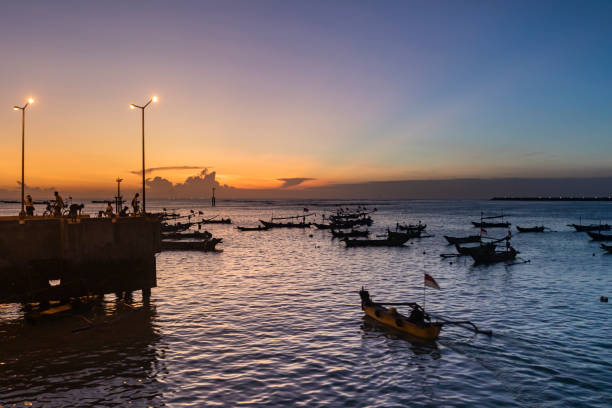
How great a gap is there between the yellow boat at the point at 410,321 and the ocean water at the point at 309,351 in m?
0.59

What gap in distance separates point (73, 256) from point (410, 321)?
21.0 m

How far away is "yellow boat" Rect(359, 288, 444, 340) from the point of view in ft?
73.4

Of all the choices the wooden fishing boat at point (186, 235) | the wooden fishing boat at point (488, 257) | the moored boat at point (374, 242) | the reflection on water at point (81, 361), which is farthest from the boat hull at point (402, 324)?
the wooden fishing boat at point (186, 235)

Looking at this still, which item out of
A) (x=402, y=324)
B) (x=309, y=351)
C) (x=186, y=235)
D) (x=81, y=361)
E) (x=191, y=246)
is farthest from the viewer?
(x=186, y=235)

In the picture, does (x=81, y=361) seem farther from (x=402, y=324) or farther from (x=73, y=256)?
(x=402, y=324)

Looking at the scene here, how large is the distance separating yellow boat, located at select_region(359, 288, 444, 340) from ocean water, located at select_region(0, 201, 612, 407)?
592mm

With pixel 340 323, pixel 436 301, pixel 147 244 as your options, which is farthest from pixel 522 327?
pixel 147 244

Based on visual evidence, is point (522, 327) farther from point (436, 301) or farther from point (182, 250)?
point (182, 250)

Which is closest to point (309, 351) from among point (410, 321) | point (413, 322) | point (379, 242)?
point (410, 321)

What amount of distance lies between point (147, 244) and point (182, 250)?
1391 inches

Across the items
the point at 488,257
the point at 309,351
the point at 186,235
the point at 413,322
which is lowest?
the point at 309,351

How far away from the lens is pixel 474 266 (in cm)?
4969

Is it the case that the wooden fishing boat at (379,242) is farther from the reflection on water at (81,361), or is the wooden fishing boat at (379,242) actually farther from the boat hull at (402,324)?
the reflection on water at (81,361)

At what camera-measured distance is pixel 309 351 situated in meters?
21.0
